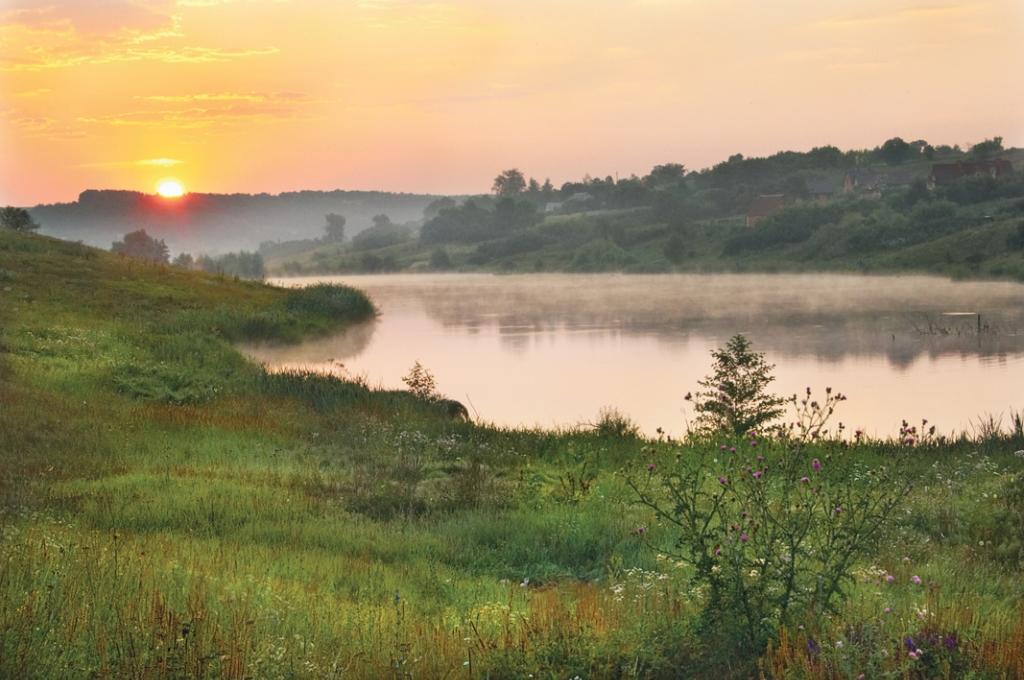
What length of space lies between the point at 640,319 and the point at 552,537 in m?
63.0

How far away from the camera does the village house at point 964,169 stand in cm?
13350

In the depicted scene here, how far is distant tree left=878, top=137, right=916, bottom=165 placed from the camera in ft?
559

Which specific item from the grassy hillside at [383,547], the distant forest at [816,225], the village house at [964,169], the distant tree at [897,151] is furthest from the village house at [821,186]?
the grassy hillside at [383,547]

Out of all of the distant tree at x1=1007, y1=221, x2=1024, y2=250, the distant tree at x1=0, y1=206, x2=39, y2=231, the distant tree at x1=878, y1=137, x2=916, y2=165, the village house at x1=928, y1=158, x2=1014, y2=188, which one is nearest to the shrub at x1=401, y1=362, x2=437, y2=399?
the distant tree at x1=0, y1=206, x2=39, y2=231

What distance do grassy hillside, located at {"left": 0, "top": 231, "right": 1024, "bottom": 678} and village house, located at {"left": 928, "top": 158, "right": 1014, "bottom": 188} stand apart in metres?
124

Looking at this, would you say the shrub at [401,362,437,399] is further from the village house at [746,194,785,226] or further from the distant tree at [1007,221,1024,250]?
the village house at [746,194,785,226]

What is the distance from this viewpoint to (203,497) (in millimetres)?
14531

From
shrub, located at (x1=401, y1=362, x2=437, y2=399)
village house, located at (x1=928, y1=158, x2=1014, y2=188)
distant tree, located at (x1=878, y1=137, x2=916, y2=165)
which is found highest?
distant tree, located at (x1=878, y1=137, x2=916, y2=165)

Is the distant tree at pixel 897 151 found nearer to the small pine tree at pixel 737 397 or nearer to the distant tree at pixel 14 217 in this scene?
the distant tree at pixel 14 217

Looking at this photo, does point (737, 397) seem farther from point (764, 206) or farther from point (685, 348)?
point (764, 206)

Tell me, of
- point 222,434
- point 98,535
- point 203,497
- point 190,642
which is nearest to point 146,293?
point 222,434

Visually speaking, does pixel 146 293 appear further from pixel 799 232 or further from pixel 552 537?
pixel 799 232

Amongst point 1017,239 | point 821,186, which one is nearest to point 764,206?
point 821,186

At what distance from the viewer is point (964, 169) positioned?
135750mm
